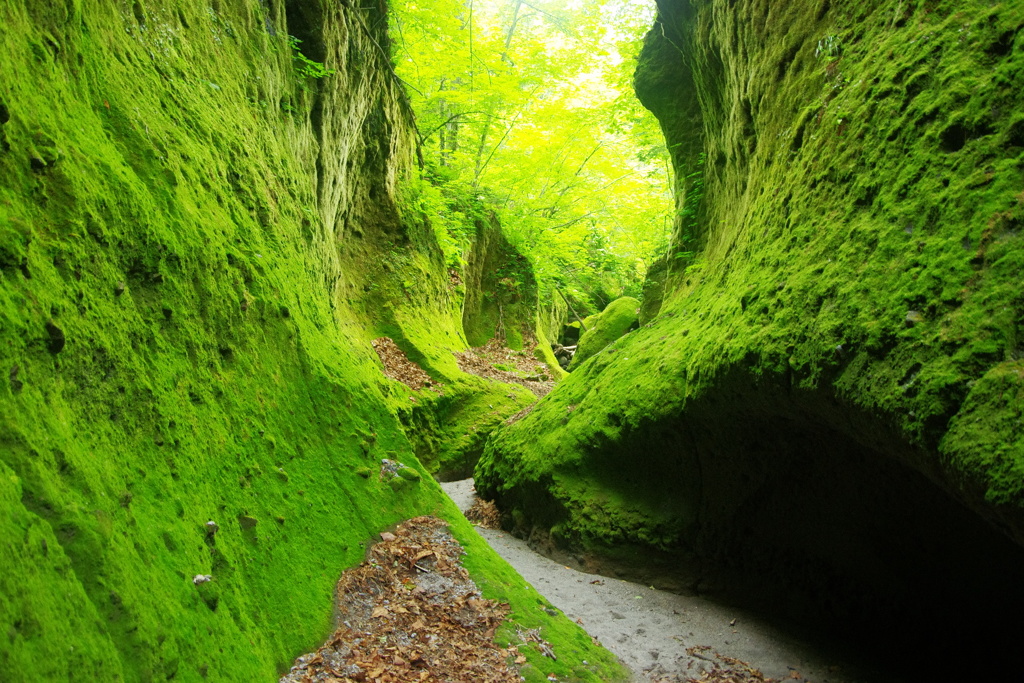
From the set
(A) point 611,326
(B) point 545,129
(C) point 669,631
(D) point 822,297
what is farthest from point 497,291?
(D) point 822,297

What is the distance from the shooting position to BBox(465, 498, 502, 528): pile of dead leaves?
919 cm

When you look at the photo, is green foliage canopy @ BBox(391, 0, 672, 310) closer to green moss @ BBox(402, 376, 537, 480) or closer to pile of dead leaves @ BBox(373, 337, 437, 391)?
green moss @ BBox(402, 376, 537, 480)

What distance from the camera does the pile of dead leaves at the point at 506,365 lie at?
47.6 ft

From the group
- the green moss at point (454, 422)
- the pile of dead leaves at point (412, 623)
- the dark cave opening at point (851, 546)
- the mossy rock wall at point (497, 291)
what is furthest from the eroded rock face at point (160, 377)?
the mossy rock wall at point (497, 291)

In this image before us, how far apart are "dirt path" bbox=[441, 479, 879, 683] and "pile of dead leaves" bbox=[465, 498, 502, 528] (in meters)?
1.67

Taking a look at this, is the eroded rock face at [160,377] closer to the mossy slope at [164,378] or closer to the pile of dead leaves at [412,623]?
the mossy slope at [164,378]

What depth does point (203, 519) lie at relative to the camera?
3.19m

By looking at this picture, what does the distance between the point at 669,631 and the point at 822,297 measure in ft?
12.8

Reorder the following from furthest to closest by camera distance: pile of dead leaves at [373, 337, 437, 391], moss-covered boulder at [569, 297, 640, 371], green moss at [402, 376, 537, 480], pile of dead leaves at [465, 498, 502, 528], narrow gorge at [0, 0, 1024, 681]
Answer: moss-covered boulder at [569, 297, 640, 371] → pile of dead leaves at [373, 337, 437, 391] → green moss at [402, 376, 537, 480] → pile of dead leaves at [465, 498, 502, 528] → narrow gorge at [0, 0, 1024, 681]

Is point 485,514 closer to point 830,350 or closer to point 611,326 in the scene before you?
point 830,350

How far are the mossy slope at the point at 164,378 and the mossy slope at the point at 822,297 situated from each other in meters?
2.49

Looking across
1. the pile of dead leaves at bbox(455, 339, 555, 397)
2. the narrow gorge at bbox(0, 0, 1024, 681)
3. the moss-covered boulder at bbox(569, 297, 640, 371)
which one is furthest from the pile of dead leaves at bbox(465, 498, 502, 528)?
the moss-covered boulder at bbox(569, 297, 640, 371)

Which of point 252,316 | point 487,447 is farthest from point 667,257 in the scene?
point 252,316

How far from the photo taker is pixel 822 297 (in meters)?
4.12
